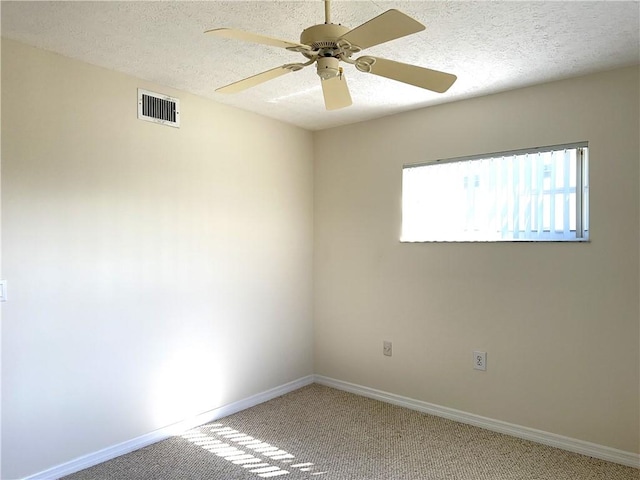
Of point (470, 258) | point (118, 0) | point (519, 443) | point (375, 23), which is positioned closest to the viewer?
point (375, 23)

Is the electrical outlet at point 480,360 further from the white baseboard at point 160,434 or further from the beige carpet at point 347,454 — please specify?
the white baseboard at point 160,434

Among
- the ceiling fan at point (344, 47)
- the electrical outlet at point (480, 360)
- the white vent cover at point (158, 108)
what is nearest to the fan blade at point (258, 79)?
the ceiling fan at point (344, 47)

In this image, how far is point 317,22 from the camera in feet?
7.00

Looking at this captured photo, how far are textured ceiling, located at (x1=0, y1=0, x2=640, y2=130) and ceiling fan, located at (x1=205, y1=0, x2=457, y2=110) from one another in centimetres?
39

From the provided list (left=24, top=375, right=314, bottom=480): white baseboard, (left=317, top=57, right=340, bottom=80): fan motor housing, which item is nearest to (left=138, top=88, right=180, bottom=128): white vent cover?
(left=317, top=57, right=340, bottom=80): fan motor housing

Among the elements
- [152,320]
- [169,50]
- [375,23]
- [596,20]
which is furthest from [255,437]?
[596,20]

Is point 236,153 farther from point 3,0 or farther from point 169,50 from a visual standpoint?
point 3,0

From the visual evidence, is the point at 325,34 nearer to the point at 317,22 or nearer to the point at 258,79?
the point at 258,79

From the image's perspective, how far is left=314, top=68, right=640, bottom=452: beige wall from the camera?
2.69m

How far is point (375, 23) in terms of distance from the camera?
4.66 feet

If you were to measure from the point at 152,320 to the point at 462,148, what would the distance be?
2397 mm

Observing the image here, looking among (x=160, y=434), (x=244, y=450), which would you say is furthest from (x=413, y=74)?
(x=160, y=434)

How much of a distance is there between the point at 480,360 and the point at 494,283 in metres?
0.54

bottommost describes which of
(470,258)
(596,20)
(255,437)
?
(255,437)
